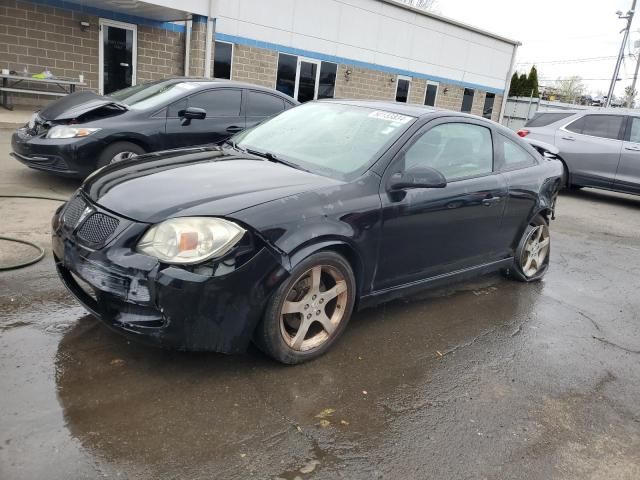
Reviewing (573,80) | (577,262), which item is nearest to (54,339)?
(577,262)

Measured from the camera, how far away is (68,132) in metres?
6.18

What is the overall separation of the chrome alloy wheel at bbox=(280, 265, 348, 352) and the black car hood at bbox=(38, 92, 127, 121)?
4.45m

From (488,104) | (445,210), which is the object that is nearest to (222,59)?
(445,210)

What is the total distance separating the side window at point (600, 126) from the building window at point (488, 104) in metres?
16.8

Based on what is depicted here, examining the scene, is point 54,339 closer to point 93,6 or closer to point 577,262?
point 577,262

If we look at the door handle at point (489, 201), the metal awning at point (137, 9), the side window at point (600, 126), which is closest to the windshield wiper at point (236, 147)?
the door handle at point (489, 201)

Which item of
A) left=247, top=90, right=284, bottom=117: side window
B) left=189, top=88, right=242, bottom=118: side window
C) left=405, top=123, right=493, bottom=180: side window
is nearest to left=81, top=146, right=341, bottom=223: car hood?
left=405, top=123, right=493, bottom=180: side window

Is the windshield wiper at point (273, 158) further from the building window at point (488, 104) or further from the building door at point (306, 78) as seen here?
the building window at point (488, 104)

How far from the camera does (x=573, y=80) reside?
217 feet

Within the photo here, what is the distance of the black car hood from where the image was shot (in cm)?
634

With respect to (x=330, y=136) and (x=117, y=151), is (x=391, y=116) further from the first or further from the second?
(x=117, y=151)

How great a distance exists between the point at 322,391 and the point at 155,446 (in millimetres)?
959

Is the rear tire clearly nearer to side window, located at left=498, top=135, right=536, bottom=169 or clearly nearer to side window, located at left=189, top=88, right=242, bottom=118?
side window, located at left=189, top=88, right=242, bottom=118

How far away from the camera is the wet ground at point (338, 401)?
2.42m
